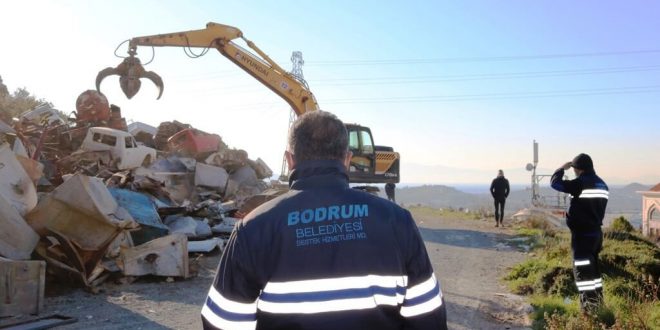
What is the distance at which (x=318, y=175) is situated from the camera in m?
2.23

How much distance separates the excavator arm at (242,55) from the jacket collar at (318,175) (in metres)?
11.3

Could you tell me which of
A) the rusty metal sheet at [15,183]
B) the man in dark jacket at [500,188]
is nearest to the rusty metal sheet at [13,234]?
the rusty metal sheet at [15,183]

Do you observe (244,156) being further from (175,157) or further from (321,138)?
(321,138)

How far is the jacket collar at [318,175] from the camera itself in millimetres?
2215

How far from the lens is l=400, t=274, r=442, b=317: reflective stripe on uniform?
2.25m

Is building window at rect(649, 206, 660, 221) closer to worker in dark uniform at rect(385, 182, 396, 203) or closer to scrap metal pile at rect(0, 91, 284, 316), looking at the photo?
worker in dark uniform at rect(385, 182, 396, 203)

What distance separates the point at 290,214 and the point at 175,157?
1482 cm

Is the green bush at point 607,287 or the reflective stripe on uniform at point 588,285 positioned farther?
the reflective stripe on uniform at point 588,285

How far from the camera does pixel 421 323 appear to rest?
7.37 ft

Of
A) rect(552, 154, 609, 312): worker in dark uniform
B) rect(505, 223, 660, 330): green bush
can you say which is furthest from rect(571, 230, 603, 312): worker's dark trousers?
rect(505, 223, 660, 330): green bush

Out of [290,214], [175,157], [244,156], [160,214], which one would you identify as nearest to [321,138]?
[290,214]

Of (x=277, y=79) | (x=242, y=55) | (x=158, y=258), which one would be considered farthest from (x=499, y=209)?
(x=158, y=258)

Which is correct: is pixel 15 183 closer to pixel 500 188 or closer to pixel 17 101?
pixel 500 188

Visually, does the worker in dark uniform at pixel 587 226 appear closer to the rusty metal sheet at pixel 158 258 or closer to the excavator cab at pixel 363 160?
the rusty metal sheet at pixel 158 258
